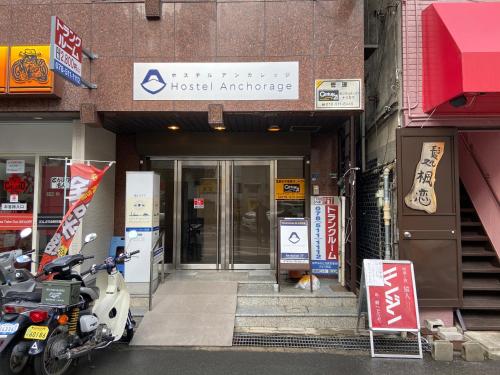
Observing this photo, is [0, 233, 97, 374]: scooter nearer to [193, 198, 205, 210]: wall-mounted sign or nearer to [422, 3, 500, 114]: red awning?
[193, 198, 205, 210]: wall-mounted sign

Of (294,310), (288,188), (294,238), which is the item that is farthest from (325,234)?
(294,310)

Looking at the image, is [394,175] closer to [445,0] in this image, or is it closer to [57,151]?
[445,0]

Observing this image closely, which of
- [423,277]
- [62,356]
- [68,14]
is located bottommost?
[62,356]

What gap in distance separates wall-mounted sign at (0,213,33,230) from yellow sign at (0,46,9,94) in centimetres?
248

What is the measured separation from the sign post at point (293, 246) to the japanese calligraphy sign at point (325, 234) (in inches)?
32.1

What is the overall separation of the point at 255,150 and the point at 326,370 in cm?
493

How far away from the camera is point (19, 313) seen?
4012 millimetres

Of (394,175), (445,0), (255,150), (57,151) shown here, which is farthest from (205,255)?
(445,0)

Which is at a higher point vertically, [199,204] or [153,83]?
[153,83]

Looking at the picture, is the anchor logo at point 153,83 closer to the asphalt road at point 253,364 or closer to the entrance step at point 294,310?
the entrance step at point 294,310

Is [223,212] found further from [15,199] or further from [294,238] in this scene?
[15,199]

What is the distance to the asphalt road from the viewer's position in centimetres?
463

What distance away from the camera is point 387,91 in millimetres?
6953

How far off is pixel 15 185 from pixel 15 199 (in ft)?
0.92
